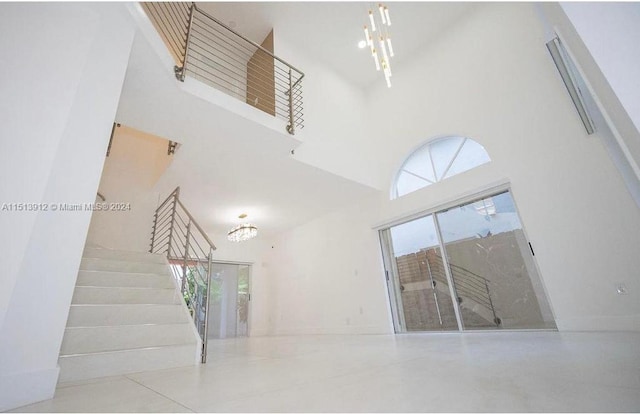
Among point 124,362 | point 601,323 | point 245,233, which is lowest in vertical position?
point 601,323

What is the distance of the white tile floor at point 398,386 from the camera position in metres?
0.91

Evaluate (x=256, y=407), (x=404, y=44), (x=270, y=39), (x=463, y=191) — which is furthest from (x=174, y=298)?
(x=404, y=44)

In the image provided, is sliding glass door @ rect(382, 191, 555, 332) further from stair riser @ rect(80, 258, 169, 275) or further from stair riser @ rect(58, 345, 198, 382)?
stair riser @ rect(80, 258, 169, 275)

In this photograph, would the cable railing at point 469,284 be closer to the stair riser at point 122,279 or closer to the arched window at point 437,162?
the arched window at point 437,162

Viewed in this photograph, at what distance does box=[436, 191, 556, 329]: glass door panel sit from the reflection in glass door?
504 centimetres

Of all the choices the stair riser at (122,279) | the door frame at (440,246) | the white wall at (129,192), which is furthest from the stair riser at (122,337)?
the door frame at (440,246)

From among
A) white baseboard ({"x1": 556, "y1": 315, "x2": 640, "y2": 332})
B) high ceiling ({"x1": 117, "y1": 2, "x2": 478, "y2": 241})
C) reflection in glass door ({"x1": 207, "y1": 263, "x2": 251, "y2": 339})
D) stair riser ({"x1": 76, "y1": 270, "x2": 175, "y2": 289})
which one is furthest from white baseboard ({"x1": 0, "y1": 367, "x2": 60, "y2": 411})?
reflection in glass door ({"x1": 207, "y1": 263, "x2": 251, "y2": 339})

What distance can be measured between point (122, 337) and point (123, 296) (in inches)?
23.8

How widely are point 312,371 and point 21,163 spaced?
6.21 ft

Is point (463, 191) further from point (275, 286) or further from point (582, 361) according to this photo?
point (275, 286)

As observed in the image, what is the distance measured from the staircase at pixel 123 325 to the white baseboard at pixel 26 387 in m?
0.47

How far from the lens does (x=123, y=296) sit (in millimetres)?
2508

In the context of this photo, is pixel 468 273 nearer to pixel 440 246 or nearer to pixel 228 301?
pixel 440 246

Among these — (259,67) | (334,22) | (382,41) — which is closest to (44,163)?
(382,41)
